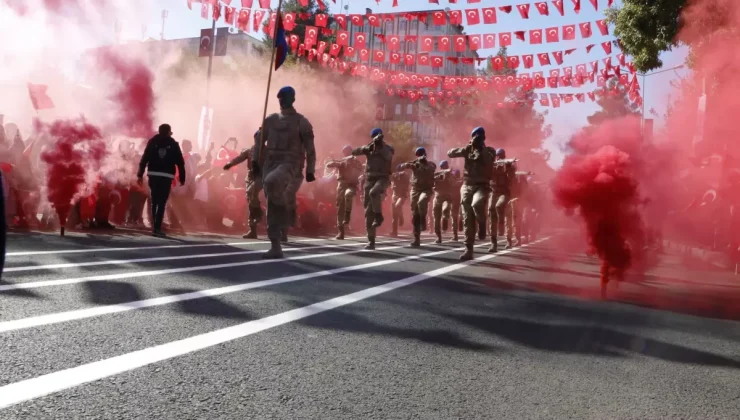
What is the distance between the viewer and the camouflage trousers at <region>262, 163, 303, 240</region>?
31.8 feet

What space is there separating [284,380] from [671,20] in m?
14.1

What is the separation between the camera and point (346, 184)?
16.6 metres

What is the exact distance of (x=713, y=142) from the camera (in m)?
10.5

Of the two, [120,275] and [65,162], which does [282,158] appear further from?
[65,162]

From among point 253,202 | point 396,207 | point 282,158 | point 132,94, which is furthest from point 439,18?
point 282,158

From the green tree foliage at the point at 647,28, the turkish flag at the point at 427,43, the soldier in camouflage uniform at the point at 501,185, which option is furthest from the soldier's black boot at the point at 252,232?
the turkish flag at the point at 427,43

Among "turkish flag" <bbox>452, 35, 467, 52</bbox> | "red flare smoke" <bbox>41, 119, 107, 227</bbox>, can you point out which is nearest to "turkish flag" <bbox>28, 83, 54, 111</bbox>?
"red flare smoke" <bbox>41, 119, 107, 227</bbox>

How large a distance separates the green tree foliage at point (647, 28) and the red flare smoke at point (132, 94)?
36.6 feet

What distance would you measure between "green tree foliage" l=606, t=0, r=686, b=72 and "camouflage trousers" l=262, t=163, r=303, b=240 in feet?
30.5

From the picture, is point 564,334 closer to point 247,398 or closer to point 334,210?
point 247,398

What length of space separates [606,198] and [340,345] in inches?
147

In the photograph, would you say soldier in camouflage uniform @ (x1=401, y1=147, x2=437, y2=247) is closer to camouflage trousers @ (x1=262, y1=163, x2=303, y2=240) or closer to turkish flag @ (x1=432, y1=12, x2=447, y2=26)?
turkish flag @ (x1=432, y1=12, x2=447, y2=26)

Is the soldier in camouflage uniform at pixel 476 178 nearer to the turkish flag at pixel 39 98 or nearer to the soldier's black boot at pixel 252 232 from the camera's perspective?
the soldier's black boot at pixel 252 232

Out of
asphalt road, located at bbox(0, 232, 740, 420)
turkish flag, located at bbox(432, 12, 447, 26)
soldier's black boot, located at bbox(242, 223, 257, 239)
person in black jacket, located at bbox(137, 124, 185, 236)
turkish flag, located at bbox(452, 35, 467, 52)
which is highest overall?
turkish flag, located at bbox(452, 35, 467, 52)
